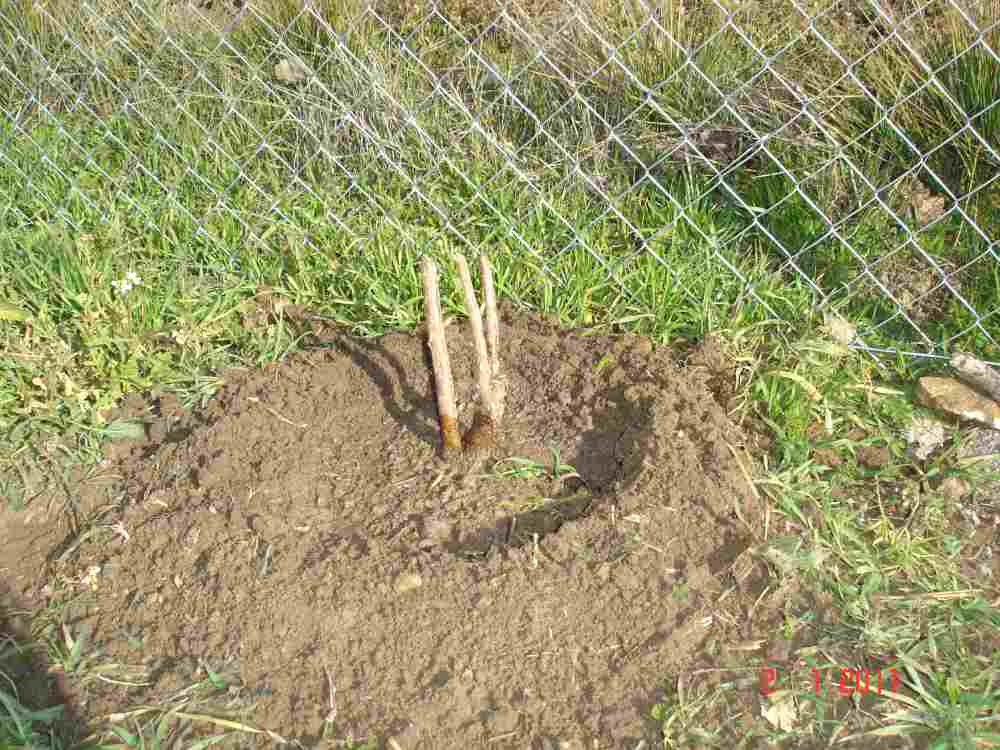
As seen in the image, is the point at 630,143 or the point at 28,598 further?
the point at 630,143

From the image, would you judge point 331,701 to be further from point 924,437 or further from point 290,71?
point 290,71

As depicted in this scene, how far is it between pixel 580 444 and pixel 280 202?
4.16 feet

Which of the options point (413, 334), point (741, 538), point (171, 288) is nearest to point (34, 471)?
point (171, 288)

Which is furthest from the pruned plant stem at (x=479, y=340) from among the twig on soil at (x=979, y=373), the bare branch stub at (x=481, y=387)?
the twig on soil at (x=979, y=373)

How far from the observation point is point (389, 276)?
8.61 feet

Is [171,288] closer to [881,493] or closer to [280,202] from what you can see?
[280,202]

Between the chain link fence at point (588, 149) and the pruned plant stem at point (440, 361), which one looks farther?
the chain link fence at point (588, 149)

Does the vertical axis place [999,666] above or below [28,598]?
below

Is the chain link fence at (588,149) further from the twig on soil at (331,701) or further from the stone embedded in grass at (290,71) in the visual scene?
the twig on soil at (331,701)

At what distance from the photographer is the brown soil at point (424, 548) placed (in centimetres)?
171

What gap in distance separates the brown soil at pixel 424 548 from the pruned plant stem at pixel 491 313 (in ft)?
0.54

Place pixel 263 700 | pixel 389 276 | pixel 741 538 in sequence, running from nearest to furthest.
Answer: pixel 263 700, pixel 741 538, pixel 389 276

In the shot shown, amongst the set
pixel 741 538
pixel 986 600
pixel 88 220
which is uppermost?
pixel 88 220

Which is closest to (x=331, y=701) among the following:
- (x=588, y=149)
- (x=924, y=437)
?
(x=924, y=437)
